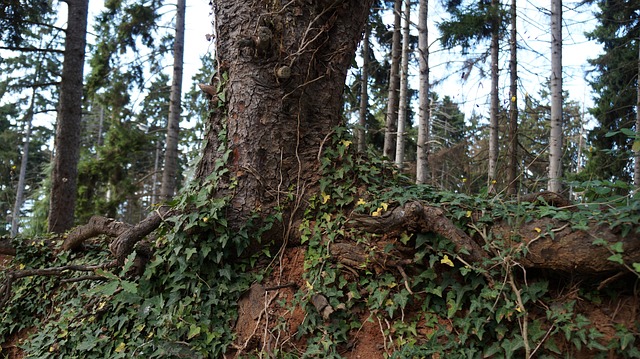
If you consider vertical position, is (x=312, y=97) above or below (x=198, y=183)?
above

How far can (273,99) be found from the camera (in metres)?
3.75

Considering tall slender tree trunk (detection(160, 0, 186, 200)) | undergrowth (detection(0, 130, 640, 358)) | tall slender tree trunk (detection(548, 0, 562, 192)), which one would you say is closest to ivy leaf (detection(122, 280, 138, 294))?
undergrowth (detection(0, 130, 640, 358))

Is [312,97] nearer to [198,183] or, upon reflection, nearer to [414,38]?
[198,183]

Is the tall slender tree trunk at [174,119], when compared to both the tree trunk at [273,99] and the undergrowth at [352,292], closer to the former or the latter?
the undergrowth at [352,292]

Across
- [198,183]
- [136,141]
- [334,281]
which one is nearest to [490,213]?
[334,281]

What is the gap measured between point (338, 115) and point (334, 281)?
5.27 ft

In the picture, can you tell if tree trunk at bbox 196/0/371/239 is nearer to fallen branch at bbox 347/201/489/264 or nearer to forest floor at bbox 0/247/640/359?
forest floor at bbox 0/247/640/359

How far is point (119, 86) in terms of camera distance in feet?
40.6

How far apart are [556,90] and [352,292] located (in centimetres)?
760

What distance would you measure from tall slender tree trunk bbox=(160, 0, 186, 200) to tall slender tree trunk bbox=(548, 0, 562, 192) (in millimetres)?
8759

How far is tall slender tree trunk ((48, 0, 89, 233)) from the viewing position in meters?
7.57

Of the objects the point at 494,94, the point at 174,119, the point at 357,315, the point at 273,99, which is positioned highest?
the point at 494,94

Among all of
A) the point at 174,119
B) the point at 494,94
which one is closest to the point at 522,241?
the point at 174,119

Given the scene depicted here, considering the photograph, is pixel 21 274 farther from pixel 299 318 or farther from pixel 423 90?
pixel 423 90
